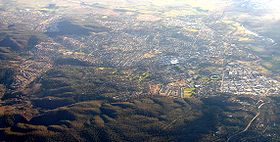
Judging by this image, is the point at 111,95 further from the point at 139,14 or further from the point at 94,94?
the point at 139,14

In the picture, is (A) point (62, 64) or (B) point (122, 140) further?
(A) point (62, 64)

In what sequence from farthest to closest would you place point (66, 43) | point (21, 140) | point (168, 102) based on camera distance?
point (66, 43) < point (168, 102) < point (21, 140)

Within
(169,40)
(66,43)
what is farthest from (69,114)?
(169,40)

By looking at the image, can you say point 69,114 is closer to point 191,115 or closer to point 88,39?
point 191,115

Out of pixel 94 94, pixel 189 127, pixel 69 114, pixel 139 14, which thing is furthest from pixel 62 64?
pixel 139 14

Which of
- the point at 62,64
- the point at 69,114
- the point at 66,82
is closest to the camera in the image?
the point at 69,114

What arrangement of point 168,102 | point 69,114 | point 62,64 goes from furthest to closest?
point 62,64 → point 168,102 → point 69,114
